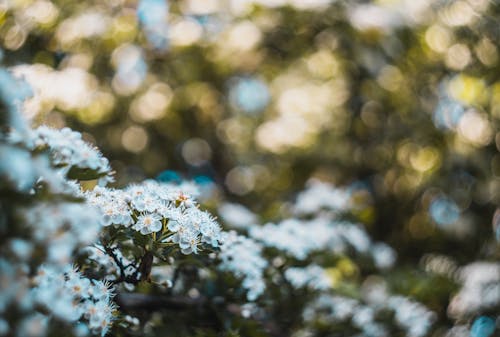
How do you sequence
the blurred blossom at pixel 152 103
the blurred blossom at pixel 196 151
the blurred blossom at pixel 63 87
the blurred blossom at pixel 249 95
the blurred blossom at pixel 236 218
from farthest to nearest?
the blurred blossom at pixel 196 151, the blurred blossom at pixel 249 95, the blurred blossom at pixel 152 103, the blurred blossom at pixel 63 87, the blurred blossom at pixel 236 218

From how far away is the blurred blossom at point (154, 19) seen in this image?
242 centimetres

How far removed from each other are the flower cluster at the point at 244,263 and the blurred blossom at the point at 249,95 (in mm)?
1983

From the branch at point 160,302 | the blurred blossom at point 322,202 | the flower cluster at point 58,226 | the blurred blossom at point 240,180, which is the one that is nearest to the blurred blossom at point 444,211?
the blurred blossom at point 322,202

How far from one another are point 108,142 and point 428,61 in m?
1.66

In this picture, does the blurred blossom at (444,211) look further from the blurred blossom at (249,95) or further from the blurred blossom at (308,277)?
the blurred blossom at (308,277)

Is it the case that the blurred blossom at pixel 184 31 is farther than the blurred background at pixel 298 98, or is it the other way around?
the blurred blossom at pixel 184 31

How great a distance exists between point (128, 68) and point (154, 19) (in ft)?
0.83

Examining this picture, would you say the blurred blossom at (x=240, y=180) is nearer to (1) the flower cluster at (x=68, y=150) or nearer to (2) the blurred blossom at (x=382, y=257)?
(2) the blurred blossom at (x=382, y=257)

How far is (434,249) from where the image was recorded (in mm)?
2758

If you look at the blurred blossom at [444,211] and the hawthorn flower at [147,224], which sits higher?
the blurred blossom at [444,211]

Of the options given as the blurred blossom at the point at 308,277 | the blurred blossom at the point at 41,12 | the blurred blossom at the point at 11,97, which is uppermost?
the blurred blossom at the point at 41,12

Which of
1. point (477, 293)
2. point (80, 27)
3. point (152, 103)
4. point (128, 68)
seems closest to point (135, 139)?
point (152, 103)

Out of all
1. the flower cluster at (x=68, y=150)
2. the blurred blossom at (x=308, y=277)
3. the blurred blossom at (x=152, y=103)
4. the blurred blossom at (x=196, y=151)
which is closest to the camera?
the flower cluster at (x=68, y=150)

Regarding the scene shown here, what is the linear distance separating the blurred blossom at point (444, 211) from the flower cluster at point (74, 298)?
6.68 ft
